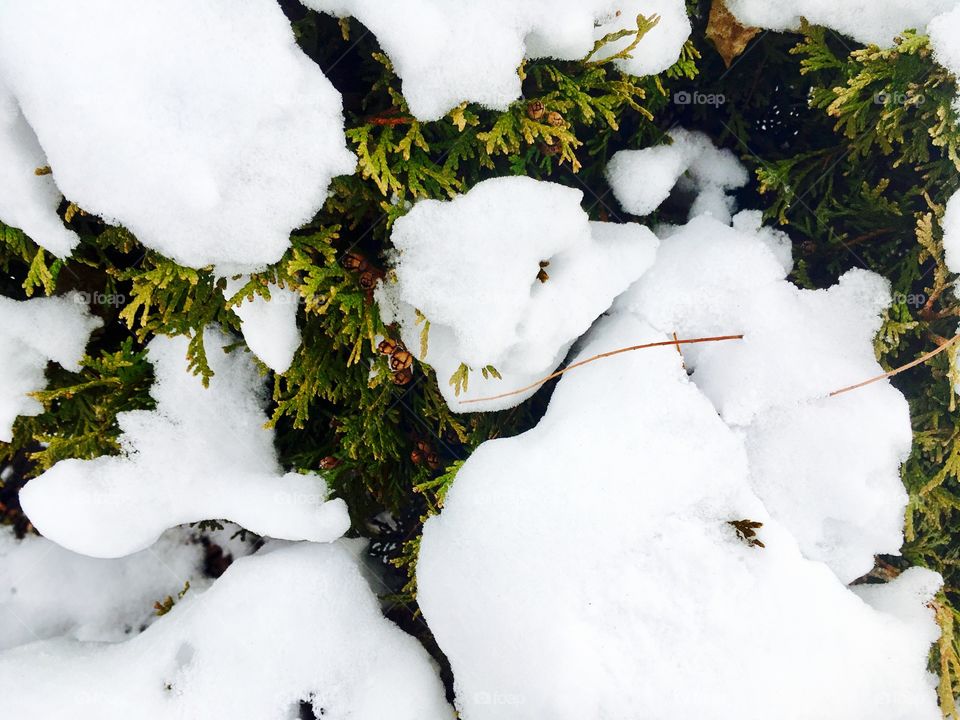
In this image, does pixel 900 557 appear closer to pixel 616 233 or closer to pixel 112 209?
pixel 616 233

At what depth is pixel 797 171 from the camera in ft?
7.53

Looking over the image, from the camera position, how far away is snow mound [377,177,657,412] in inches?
71.0

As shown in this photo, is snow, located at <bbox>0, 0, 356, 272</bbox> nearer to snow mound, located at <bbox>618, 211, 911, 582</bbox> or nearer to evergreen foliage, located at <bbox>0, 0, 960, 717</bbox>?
evergreen foliage, located at <bbox>0, 0, 960, 717</bbox>

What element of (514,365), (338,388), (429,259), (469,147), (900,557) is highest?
(469,147)

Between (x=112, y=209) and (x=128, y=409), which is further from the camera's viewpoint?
(x=128, y=409)

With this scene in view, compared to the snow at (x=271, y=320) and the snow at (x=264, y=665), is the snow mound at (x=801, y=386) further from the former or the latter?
the snow at (x=264, y=665)

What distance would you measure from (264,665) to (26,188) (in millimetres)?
1730

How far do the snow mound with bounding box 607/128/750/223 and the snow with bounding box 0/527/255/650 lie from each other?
2.54m

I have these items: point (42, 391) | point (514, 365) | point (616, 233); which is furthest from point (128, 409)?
point (616, 233)

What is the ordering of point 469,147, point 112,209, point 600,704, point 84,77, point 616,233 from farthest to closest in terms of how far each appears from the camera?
point 616,233 → point 469,147 → point 600,704 → point 112,209 → point 84,77

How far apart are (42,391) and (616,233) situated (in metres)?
2.22

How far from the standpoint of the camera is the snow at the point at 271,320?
1.92 meters

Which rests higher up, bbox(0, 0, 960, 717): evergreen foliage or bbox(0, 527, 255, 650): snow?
bbox(0, 0, 960, 717): evergreen foliage
